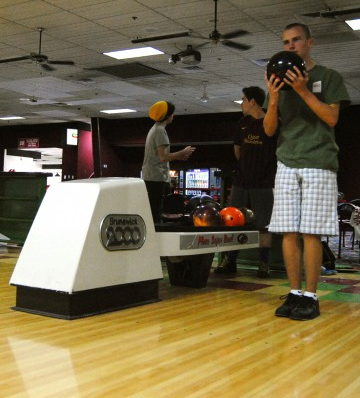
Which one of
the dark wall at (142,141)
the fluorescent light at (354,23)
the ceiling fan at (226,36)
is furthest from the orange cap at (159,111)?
the dark wall at (142,141)

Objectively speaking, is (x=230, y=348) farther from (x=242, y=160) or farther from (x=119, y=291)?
(x=242, y=160)

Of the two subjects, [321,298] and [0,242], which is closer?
[321,298]

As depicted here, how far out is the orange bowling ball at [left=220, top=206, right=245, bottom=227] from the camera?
145 inches

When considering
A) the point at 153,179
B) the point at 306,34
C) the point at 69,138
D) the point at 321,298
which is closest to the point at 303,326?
the point at 321,298

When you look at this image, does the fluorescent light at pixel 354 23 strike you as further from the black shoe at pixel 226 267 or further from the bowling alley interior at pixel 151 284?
the black shoe at pixel 226 267

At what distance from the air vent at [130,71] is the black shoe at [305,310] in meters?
7.95

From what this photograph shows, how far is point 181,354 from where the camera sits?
1.88 metres

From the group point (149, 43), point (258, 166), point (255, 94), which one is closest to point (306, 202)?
point (258, 166)

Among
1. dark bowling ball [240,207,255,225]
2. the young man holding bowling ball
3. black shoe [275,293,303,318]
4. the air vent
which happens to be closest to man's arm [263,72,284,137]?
the young man holding bowling ball

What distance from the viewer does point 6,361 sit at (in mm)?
1717

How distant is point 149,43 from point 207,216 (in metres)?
5.69

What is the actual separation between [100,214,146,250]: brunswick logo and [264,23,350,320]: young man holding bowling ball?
0.67 metres

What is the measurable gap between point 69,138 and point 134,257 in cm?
1542

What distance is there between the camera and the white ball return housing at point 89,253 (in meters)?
2.42
